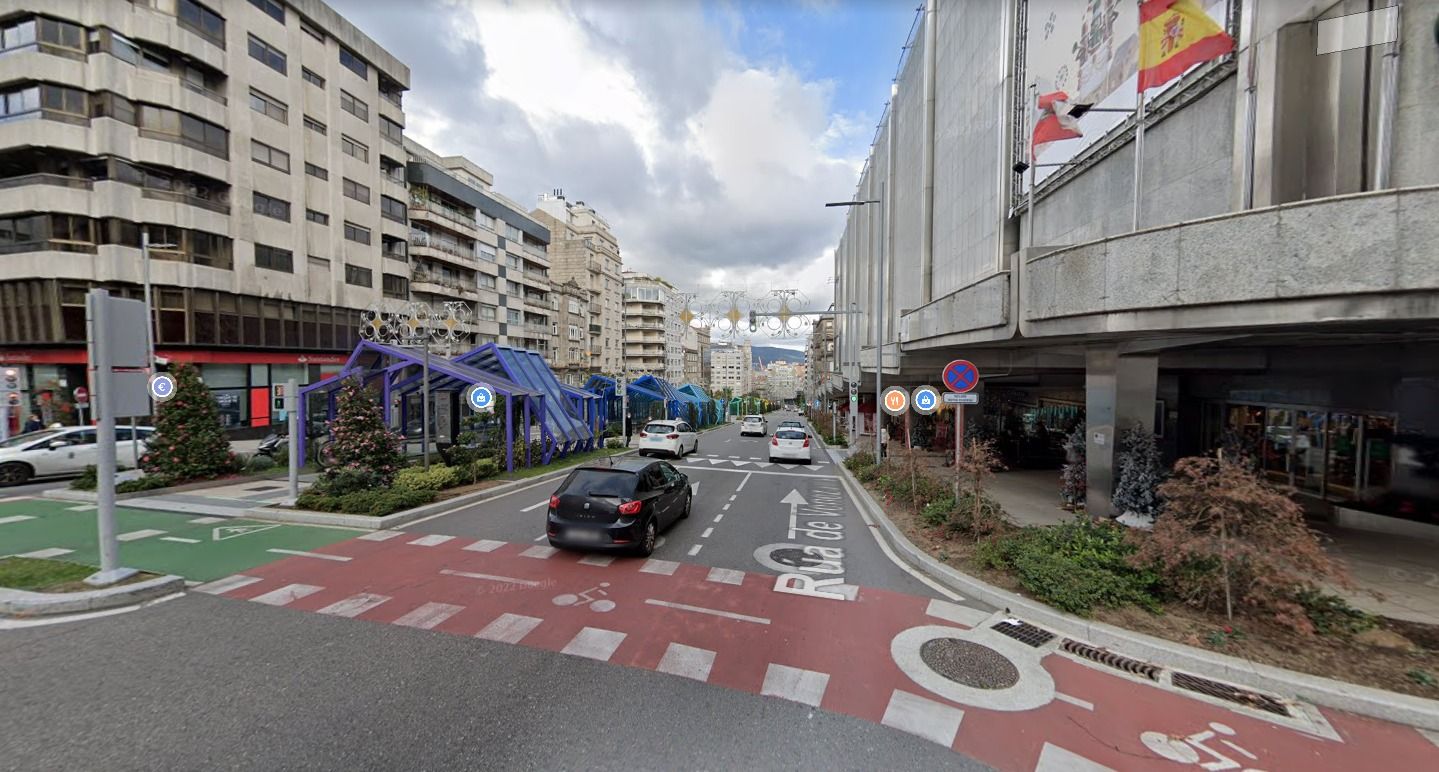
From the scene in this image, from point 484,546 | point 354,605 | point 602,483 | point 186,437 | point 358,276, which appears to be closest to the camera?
point 354,605

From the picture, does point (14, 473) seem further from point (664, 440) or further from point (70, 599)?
point (664, 440)

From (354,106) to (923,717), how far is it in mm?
42327

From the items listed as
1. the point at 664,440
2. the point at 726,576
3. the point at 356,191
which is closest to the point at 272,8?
the point at 356,191

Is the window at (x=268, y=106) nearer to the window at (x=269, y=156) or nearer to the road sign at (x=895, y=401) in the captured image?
the window at (x=269, y=156)

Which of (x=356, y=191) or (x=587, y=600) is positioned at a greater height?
(x=356, y=191)

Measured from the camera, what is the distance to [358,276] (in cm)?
3250

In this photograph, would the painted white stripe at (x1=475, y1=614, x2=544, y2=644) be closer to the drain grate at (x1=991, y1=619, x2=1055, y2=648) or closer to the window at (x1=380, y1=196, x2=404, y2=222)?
the drain grate at (x1=991, y1=619, x2=1055, y2=648)

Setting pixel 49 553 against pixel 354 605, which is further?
pixel 49 553

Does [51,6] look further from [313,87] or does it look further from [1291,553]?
[1291,553]

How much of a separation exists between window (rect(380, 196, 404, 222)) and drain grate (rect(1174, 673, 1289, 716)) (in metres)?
41.8

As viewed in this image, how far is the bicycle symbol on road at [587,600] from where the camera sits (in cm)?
624

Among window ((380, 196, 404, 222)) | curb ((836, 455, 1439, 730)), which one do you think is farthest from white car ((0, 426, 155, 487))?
window ((380, 196, 404, 222))

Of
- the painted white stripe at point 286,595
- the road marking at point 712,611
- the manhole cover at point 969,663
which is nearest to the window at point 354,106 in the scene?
the painted white stripe at point 286,595

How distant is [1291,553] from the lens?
5094mm
